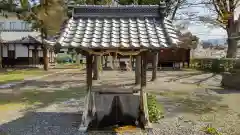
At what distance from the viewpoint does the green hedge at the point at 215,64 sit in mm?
25297

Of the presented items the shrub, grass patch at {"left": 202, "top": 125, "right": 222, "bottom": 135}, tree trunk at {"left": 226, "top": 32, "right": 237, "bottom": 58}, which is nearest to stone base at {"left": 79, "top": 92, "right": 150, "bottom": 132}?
grass patch at {"left": 202, "top": 125, "right": 222, "bottom": 135}

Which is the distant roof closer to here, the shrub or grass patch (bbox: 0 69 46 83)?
grass patch (bbox: 0 69 46 83)

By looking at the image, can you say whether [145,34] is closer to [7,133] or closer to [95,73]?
[7,133]

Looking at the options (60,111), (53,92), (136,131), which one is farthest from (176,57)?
(136,131)

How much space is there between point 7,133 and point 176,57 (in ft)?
86.1

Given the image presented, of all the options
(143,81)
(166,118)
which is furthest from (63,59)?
(143,81)

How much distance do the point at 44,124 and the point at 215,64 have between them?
22.8 metres

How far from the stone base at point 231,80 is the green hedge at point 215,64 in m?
5.82

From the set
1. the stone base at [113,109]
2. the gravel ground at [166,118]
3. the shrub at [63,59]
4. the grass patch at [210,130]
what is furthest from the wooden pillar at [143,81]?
the shrub at [63,59]

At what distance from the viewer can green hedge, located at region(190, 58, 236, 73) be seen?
2530cm

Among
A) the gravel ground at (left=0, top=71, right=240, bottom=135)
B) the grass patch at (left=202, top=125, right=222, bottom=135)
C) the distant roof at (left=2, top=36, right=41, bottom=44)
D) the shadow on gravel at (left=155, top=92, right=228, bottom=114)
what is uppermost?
the distant roof at (left=2, top=36, right=41, bottom=44)

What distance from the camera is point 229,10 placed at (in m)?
19.0

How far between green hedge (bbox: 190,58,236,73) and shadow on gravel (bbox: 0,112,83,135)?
17.0m

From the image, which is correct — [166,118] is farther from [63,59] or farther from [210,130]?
[63,59]
